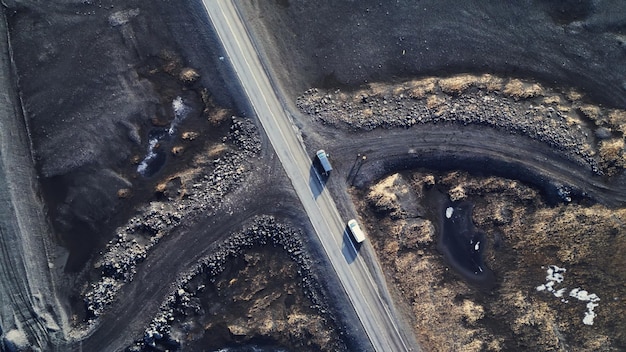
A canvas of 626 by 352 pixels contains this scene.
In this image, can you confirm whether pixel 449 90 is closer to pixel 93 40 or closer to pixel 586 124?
pixel 586 124

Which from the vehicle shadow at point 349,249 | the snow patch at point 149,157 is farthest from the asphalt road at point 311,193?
the snow patch at point 149,157

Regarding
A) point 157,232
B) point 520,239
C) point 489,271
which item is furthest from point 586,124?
point 157,232

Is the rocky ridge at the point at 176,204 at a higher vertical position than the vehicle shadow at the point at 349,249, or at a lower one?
higher

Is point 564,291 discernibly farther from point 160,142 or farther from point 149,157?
point 149,157

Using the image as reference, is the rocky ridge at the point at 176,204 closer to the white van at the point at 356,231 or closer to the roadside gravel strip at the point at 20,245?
the roadside gravel strip at the point at 20,245

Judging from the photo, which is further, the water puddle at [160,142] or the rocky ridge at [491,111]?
the water puddle at [160,142]

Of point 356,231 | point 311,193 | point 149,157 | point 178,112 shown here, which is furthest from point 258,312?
point 178,112
